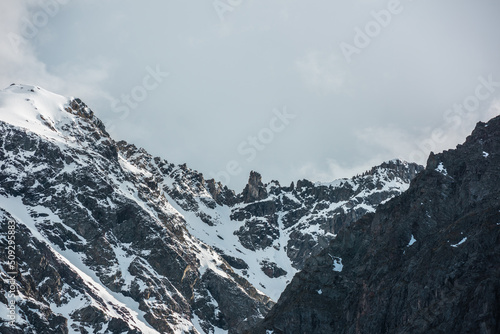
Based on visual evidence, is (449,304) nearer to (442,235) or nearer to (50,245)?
(442,235)

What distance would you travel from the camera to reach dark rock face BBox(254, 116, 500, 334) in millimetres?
84125

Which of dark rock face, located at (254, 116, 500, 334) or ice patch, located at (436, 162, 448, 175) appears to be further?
ice patch, located at (436, 162, 448, 175)

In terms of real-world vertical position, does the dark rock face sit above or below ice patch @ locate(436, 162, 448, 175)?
below

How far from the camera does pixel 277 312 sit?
127m

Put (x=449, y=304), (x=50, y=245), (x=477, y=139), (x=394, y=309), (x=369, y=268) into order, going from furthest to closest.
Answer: (x=50, y=245) < (x=477, y=139) < (x=369, y=268) < (x=394, y=309) < (x=449, y=304)

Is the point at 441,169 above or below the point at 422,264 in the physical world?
above

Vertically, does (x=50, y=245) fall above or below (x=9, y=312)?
above

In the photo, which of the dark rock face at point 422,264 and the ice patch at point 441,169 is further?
the ice patch at point 441,169

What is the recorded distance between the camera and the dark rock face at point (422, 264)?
84.1 meters

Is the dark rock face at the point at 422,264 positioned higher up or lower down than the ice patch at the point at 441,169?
lower down

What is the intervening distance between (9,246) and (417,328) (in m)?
129

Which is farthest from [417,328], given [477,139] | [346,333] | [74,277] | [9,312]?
[74,277]

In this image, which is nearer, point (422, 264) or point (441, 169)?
point (422, 264)

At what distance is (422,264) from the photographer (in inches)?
3994
